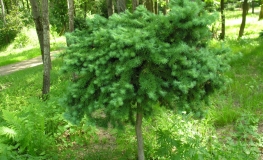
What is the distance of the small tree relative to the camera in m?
2.62

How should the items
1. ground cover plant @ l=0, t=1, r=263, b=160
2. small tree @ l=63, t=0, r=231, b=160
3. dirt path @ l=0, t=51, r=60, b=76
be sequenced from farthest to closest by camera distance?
1. dirt path @ l=0, t=51, r=60, b=76
2. ground cover plant @ l=0, t=1, r=263, b=160
3. small tree @ l=63, t=0, r=231, b=160

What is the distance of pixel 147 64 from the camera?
279cm

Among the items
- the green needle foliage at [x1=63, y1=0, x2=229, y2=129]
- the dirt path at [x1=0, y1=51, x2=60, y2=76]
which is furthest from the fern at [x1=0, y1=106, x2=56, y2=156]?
the dirt path at [x1=0, y1=51, x2=60, y2=76]

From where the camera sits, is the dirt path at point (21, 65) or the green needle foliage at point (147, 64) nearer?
the green needle foliage at point (147, 64)

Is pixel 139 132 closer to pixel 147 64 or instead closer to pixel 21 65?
pixel 147 64

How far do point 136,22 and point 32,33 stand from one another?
2278 centimetres

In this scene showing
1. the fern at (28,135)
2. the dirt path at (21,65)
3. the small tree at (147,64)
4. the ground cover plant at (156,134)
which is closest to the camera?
the small tree at (147,64)

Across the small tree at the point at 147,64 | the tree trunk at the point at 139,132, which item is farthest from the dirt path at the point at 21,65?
the small tree at the point at 147,64

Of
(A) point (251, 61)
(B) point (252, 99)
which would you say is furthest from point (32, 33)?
(B) point (252, 99)

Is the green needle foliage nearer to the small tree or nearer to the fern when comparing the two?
the small tree

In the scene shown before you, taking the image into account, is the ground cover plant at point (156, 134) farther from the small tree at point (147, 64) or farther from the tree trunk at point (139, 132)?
the small tree at point (147, 64)

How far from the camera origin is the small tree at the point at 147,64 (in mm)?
2621

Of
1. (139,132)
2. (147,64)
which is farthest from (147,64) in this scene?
(139,132)

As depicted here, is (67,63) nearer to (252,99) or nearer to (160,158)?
(160,158)
